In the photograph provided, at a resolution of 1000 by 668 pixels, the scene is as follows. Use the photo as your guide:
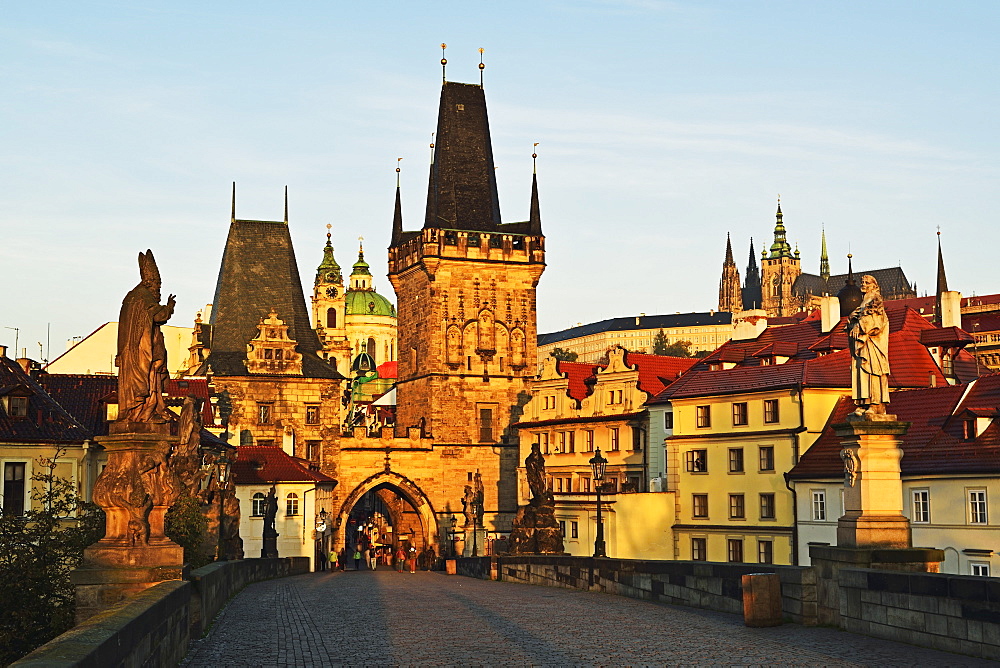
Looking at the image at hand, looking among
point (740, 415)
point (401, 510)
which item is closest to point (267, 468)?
point (401, 510)

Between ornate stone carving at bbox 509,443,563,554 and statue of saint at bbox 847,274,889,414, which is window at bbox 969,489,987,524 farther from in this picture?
statue of saint at bbox 847,274,889,414

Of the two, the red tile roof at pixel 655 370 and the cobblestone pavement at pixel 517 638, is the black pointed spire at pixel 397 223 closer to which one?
the red tile roof at pixel 655 370

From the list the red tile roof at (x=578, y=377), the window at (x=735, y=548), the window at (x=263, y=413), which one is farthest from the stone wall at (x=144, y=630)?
the window at (x=263, y=413)

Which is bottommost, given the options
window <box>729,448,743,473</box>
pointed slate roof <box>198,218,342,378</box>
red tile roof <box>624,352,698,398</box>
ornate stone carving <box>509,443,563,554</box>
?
ornate stone carving <box>509,443,563,554</box>

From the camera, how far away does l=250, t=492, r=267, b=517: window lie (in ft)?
226

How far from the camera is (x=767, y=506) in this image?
5347 cm

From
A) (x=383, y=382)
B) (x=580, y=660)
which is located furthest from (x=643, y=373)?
(x=383, y=382)

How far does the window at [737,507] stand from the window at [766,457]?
164 centimetres

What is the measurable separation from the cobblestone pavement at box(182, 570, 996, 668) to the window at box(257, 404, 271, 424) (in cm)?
5641

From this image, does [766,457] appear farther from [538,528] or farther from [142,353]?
[142,353]

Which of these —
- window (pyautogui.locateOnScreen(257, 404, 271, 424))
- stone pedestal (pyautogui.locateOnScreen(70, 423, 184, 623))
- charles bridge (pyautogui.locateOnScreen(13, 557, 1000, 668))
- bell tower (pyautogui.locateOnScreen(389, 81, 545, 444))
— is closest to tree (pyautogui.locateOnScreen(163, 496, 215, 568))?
charles bridge (pyautogui.locateOnScreen(13, 557, 1000, 668))

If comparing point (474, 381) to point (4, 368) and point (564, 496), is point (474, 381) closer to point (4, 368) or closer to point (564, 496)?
point (564, 496)

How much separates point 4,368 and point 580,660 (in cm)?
3614

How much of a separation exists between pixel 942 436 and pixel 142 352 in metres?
30.7
